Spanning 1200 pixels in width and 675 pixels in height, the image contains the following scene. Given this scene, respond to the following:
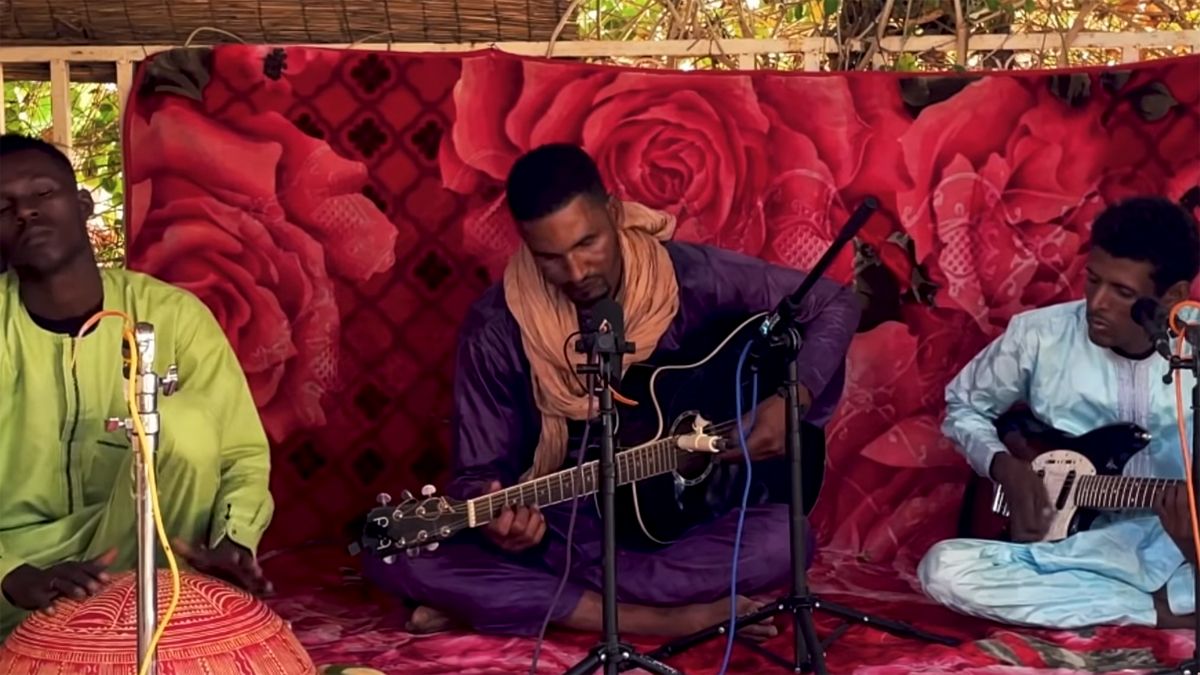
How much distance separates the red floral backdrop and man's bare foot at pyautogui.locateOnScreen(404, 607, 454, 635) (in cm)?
101

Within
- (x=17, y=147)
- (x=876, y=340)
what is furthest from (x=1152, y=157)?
(x=17, y=147)

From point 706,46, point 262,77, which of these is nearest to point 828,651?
point 706,46

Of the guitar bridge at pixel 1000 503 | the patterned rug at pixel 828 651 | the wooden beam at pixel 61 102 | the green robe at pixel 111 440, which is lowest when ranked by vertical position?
the patterned rug at pixel 828 651

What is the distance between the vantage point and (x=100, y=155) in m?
4.64

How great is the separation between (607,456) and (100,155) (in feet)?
8.05

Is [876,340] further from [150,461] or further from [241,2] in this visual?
[150,461]

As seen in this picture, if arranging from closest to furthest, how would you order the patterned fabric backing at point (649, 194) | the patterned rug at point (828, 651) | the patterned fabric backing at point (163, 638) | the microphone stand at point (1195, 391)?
the patterned fabric backing at point (163, 638) < the microphone stand at point (1195, 391) < the patterned rug at point (828, 651) < the patterned fabric backing at point (649, 194)

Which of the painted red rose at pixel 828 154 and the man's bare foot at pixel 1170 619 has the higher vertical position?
the painted red rose at pixel 828 154

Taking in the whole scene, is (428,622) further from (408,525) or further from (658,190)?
(658,190)

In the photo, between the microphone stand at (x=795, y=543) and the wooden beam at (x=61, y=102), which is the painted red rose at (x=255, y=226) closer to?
the wooden beam at (x=61, y=102)

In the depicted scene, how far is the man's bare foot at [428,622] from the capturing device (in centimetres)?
368

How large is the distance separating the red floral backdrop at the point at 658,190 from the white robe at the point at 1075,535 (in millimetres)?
453

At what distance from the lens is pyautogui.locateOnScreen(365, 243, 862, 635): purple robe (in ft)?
11.9

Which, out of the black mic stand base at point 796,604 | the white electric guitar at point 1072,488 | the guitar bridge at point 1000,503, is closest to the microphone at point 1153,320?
the white electric guitar at point 1072,488
